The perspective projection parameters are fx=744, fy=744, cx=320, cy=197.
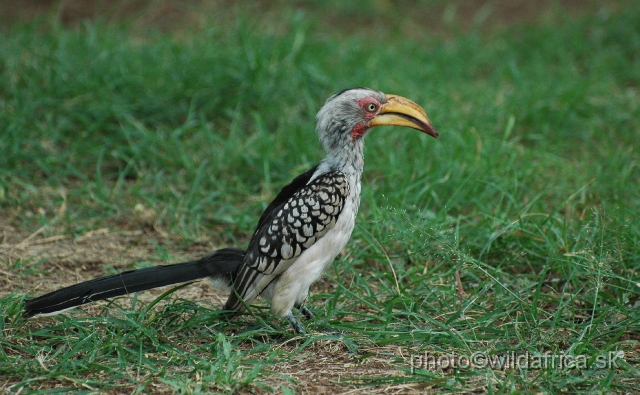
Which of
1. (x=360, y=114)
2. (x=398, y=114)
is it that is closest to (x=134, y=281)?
(x=360, y=114)

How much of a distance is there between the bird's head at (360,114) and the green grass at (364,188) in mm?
447

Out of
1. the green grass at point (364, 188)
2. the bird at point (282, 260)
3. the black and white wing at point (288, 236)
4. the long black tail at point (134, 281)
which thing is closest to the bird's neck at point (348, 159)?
the bird at point (282, 260)

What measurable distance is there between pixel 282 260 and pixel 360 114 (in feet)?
2.60

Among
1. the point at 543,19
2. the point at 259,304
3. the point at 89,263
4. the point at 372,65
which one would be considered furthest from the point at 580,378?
the point at 543,19

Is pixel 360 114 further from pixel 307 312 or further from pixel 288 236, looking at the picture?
pixel 307 312

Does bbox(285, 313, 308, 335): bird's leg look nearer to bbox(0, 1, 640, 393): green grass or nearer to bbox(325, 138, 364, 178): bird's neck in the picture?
bbox(0, 1, 640, 393): green grass

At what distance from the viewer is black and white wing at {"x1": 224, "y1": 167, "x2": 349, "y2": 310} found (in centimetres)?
331

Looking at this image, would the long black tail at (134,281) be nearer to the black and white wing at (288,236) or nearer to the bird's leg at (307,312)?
the black and white wing at (288,236)

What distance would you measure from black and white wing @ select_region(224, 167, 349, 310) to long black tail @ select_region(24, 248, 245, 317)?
0.14 meters

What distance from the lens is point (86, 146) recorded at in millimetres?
5285

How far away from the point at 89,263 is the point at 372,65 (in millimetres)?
3373

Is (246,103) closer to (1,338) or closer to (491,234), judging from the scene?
(491,234)

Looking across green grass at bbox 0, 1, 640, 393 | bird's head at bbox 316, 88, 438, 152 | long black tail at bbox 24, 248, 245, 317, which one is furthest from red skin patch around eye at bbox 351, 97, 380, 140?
long black tail at bbox 24, 248, 245, 317

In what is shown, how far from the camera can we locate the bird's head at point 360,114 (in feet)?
11.5
